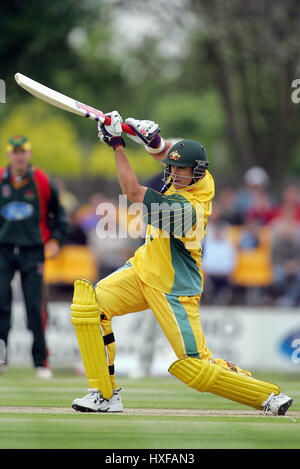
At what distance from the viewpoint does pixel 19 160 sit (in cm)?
953

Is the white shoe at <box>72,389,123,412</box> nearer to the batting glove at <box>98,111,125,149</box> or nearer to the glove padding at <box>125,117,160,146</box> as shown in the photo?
the batting glove at <box>98,111,125,149</box>

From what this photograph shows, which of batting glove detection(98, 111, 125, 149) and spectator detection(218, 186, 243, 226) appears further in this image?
spectator detection(218, 186, 243, 226)

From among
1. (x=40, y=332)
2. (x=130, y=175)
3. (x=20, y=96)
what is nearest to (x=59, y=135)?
(x=20, y=96)

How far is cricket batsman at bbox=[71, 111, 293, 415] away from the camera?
626cm

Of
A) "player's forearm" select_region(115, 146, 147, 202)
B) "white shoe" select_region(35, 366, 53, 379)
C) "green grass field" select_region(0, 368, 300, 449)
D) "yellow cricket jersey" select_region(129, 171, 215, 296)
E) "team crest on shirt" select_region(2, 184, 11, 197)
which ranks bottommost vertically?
"white shoe" select_region(35, 366, 53, 379)

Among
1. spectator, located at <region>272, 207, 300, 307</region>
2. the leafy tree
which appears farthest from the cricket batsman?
the leafy tree

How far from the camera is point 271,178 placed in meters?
21.6

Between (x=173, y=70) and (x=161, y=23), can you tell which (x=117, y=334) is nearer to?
(x=161, y=23)

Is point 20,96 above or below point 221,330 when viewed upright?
above

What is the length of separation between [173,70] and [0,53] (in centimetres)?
2691

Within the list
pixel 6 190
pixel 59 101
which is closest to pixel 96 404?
pixel 59 101

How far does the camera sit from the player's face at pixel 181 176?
6.44 m

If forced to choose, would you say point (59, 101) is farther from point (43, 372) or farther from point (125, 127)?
point (43, 372)
